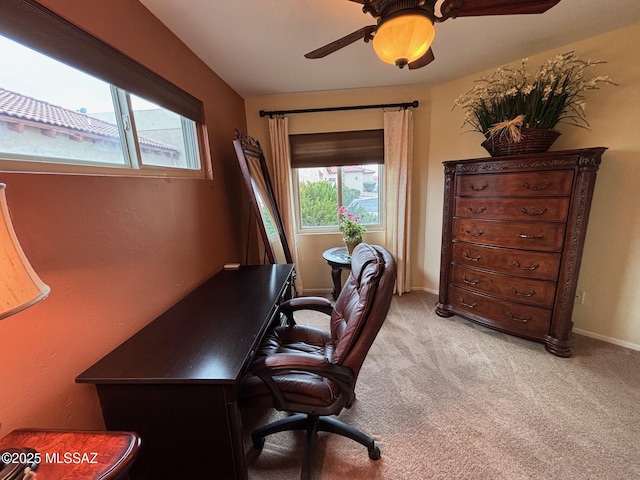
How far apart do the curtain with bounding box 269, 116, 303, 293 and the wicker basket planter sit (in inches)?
78.5

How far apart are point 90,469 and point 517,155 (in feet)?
8.99

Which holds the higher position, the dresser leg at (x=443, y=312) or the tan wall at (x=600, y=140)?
the tan wall at (x=600, y=140)

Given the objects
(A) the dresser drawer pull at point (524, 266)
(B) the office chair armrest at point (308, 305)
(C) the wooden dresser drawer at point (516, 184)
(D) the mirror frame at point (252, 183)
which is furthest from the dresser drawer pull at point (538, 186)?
(D) the mirror frame at point (252, 183)

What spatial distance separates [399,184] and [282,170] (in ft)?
4.37

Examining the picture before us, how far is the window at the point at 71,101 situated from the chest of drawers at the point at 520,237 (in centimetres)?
236

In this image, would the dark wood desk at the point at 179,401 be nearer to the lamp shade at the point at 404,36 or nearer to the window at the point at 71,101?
the window at the point at 71,101

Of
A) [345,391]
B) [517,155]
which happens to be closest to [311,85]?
[517,155]

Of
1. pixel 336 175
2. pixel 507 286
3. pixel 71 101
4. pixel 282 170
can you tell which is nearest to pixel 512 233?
pixel 507 286

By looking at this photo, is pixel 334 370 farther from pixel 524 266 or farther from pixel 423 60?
pixel 524 266

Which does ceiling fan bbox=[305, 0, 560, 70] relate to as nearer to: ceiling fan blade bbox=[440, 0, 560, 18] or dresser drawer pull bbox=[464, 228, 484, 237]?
ceiling fan blade bbox=[440, 0, 560, 18]

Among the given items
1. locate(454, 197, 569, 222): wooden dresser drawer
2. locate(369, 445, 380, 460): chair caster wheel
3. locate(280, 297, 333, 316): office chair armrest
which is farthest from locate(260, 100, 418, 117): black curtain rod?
locate(369, 445, 380, 460): chair caster wheel

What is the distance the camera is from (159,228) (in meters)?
1.53

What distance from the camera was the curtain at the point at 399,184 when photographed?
2885 millimetres

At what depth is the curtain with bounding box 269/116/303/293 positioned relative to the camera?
9.62 feet
